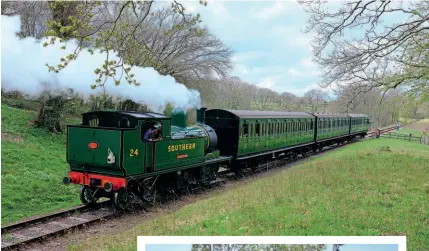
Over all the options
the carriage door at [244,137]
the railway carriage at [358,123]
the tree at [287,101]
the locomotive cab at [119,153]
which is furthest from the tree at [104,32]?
the tree at [287,101]

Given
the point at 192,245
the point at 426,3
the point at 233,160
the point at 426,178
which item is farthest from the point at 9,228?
the point at 426,3

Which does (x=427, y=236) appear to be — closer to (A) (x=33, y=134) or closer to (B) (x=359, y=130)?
(A) (x=33, y=134)

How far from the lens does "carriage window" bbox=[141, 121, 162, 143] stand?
413 inches

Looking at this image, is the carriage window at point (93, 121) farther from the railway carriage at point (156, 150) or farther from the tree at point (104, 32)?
the tree at point (104, 32)

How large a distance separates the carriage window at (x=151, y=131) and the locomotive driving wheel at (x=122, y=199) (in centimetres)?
133

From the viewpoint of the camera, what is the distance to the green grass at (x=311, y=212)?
750 centimetres

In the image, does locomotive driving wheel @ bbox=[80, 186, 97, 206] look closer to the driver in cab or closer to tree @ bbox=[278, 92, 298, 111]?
the driver in cab

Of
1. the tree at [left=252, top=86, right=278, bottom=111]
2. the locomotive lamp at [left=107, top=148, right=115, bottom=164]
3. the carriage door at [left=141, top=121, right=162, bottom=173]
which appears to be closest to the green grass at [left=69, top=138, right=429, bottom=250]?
the carriage door at [left=141, top=121, right=162, bottom=173]

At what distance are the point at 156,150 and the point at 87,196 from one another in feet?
6.83

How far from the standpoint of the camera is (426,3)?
12.8m

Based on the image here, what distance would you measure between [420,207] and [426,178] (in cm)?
425

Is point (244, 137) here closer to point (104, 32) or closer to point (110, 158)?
point (110, 158)

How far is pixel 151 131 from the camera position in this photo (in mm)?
10602

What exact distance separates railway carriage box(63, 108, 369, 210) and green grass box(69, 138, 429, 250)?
3.75 ft
